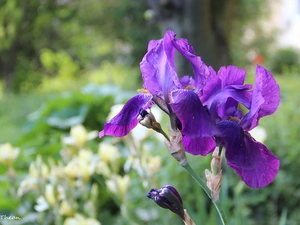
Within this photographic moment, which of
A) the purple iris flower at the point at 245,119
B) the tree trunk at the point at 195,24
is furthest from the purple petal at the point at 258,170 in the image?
the tree trunk at the point at 195,24

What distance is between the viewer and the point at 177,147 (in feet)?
1.90

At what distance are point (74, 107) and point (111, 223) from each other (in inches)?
65.8

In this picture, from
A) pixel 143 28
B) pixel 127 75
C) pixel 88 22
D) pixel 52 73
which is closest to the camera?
pixel 127 75

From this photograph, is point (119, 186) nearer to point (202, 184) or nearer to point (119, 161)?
point (119, 161)

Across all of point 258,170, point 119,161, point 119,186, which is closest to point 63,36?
point 119,161

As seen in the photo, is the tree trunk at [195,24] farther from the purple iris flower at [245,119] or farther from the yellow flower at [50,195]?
the purple iris flower at [245,119]

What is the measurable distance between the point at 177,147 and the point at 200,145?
0.09 meters

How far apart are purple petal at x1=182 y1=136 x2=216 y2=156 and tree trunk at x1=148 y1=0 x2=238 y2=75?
6.05ft

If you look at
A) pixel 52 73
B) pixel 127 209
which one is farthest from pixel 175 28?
pixel 52 73

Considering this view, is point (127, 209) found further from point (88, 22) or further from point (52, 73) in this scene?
point (52, 73)

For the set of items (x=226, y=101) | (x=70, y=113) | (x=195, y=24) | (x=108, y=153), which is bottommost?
(x=70, y=113)

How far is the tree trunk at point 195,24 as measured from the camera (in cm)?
258

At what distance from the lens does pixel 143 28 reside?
10.8 meters

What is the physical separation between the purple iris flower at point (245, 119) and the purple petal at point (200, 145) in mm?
40
